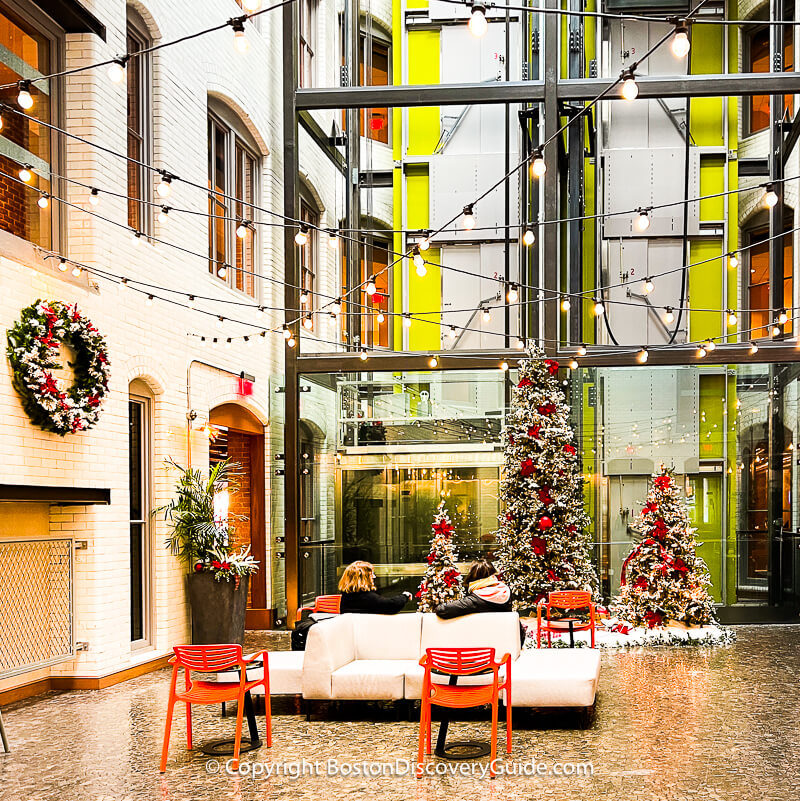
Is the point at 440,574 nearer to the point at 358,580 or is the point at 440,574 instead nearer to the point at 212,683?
the point at 358,580

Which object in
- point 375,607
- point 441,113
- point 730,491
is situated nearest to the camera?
point 375,607

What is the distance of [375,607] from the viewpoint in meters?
9.36

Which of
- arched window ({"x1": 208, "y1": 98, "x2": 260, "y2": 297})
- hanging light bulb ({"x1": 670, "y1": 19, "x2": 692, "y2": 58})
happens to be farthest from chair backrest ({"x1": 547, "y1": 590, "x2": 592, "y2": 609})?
hanging light bulb ({"x1": 670, "y1": 19, "x2": 692, "y2": 58})

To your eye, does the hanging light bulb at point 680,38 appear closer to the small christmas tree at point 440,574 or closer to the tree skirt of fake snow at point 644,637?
the tree skirt of fake snow at point 644,637

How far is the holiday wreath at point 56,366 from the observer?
8.60m

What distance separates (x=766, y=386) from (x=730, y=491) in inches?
58.5

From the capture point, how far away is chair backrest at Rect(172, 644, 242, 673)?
7074 mm

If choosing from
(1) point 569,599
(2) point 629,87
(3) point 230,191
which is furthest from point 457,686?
(3) point 230,191

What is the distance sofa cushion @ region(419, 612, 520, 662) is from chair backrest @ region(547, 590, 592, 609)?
8.60ft

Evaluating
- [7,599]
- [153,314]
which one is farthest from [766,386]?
[7,599]

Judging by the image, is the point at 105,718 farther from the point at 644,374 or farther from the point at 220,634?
the point at 644,374

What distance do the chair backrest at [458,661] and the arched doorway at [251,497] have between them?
722 cm

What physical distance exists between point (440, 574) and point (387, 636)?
12.6 ft

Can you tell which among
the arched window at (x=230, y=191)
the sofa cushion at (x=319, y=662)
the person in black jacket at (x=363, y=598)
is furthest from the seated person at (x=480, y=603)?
the arched window at (x=230, y=191)
